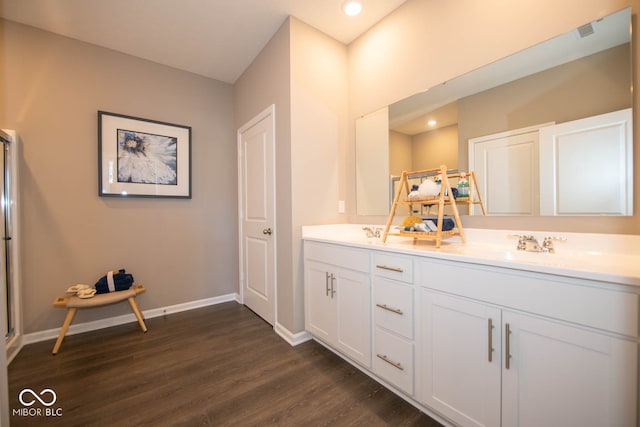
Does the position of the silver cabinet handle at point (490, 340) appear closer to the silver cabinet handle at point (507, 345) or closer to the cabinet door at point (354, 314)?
the silver cabinet handle at point (507, 345)

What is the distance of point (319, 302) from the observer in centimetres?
204

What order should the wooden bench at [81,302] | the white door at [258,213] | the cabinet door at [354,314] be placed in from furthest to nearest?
the white door at [258,213] → the wooden bench at [81,302] → the cabinet door at [354,314]

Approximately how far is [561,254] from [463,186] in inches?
24.5

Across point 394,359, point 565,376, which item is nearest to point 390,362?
point 394,359

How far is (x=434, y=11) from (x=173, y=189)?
2.92 m

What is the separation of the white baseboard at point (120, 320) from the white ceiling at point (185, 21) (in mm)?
2693

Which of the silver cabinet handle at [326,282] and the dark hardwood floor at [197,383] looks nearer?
the dark hardwood floor at [197,383]

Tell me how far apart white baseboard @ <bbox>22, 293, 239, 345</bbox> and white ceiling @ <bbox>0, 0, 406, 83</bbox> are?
2.69m

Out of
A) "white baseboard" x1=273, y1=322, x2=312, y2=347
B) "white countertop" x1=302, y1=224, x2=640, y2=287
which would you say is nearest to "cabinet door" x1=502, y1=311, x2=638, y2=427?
"white countertop" x1=302, y1=224, x2=640, y2=287

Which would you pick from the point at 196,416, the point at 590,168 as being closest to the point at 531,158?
the point at 590,168

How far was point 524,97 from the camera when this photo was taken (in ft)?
4.82

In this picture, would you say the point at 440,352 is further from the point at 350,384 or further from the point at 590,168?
the point at 590,168

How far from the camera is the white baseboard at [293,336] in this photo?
2.15m

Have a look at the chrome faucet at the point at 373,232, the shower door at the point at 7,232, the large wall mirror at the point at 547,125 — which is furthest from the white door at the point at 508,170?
the shower door at the point at 7,232
